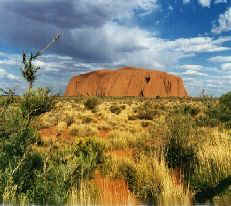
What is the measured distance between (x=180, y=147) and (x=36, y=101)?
459 centimetres

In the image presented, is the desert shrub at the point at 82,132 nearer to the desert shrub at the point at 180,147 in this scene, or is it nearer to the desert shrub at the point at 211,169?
the desert shrub at the point at 180,147

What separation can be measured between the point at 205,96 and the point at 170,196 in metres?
12.3

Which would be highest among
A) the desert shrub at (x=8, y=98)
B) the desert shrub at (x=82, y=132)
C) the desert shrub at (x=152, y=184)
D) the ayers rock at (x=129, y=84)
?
the ayers rock at (x=129, y=84)

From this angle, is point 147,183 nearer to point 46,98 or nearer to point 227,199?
point 227,199

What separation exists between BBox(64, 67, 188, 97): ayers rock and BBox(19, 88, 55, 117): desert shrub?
124369 mm

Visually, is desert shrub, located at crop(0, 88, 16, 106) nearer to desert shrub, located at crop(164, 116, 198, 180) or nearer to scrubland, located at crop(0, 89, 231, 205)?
scrubland, located at crop(0, 89, 231, 205)

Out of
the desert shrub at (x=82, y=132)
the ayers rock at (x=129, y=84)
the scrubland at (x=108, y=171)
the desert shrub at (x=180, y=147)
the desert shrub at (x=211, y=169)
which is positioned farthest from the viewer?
the ayers rock at (x=129, y=84)

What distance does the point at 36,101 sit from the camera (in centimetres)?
836

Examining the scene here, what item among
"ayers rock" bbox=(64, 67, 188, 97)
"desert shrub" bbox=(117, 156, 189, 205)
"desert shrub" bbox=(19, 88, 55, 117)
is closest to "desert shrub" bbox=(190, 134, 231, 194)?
"desert shrub" bbox=(117, 156, 189, 205)

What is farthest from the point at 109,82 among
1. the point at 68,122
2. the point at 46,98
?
the point at 46,98

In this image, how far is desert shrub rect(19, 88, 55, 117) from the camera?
24.9 feet

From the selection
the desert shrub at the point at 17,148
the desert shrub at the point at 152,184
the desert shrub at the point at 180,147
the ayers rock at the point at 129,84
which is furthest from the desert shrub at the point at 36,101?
the ayers rock at the point at 129,84

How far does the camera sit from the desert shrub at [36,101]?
7596 millimetres

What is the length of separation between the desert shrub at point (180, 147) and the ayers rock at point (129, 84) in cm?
12627
